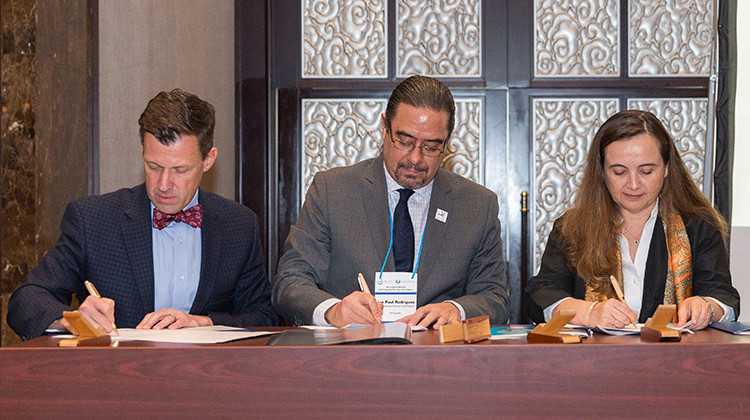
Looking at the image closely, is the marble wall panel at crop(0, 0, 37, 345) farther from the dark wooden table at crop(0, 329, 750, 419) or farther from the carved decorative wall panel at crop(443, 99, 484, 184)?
the carved decorative wall panel at crop(443, 99, 484, 184)

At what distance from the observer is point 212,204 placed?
114 inches

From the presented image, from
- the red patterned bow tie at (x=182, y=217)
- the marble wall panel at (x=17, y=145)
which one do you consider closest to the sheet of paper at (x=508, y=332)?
the red patterned bow tie at (x=182, y=217)

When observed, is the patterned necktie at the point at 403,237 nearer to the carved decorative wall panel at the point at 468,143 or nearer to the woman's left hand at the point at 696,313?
the woman's left hand at the point at 696,313

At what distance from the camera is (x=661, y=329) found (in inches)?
75.2

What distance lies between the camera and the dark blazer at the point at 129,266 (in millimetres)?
2582

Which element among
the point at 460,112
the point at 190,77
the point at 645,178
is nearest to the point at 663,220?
the point at 645,178

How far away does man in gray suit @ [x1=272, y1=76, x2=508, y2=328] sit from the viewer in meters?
2.78

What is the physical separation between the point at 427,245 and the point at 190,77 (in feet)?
7.67

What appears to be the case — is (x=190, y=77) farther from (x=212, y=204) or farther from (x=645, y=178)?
(x=645, y=178)

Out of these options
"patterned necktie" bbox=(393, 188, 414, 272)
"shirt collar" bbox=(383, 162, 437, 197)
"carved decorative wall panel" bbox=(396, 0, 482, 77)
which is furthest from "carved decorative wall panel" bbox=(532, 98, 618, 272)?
→ "patterned necktie" bbox=(393, 188, 414, 272)

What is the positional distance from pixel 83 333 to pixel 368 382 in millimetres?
660

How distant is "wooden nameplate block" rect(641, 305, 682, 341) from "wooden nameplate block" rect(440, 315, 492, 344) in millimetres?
368

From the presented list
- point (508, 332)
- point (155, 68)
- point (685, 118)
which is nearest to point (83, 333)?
point (508, 332)

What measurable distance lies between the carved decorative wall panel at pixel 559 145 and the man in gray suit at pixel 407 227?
6.76 feet
